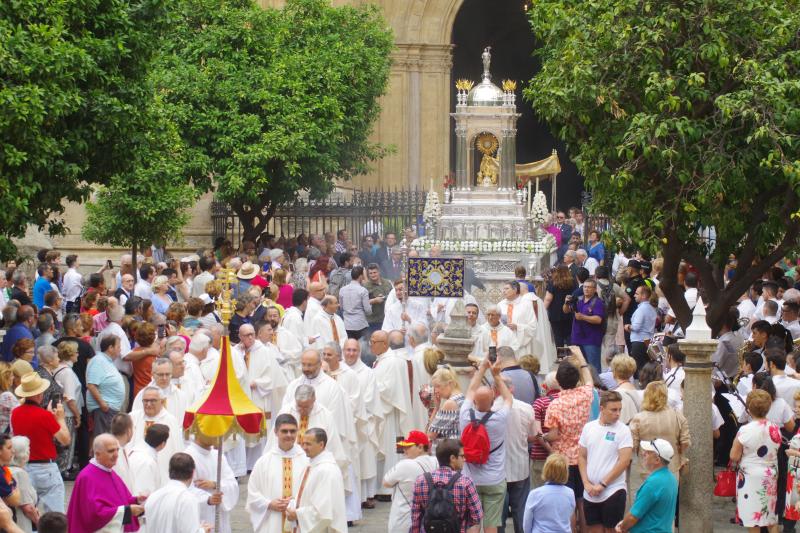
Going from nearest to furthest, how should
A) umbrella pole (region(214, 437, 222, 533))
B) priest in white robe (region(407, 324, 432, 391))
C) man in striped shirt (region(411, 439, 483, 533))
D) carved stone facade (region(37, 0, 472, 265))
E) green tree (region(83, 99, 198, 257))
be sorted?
1. man in striped shirt (region(411, 439, 483, 533))
2. umbrella pole (region(214, 437, 222, 533))
3. priest in white robe (region(407, 324, 432, 391))
4. green tree (region(83, 99, 198, 257))
5. carved stone facade (region(37, 0, 472, 265))

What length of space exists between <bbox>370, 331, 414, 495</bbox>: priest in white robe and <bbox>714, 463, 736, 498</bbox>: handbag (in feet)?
10.3

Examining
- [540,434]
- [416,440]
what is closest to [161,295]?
[540,434]

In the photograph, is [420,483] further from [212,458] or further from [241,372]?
[241,372]

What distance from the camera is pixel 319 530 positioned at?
10.5m

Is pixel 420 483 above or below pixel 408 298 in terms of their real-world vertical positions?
below

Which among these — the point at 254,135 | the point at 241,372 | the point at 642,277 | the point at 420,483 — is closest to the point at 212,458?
the point at 420,483

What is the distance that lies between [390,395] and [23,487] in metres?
4.49

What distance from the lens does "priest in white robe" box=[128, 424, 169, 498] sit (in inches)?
410

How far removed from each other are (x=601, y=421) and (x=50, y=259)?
1122cm

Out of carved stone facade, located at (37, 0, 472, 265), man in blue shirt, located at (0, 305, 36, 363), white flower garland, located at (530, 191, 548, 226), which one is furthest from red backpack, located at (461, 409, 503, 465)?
carved stone facade, located at (37, 0, 472, 265)

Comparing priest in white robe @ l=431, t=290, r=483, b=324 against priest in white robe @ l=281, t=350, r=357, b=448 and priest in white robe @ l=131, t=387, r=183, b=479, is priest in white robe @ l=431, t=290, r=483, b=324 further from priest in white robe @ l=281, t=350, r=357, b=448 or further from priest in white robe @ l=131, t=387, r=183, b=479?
priest in white robe @ l=131, t=387, r=183, b=479

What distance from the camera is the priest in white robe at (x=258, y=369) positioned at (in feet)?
48.5

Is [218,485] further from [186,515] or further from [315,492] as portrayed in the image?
[186,515]

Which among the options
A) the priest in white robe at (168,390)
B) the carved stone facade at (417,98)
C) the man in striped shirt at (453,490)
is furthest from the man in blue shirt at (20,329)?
the carved stone facade at (417,98)
